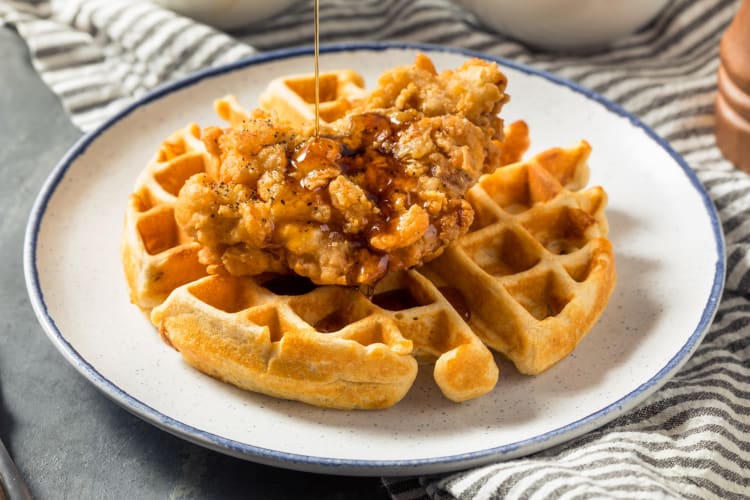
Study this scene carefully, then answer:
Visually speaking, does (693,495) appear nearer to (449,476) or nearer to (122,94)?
(449,476)

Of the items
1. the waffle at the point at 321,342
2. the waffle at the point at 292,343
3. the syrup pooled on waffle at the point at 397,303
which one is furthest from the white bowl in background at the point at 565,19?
the waffle at the point at 292,343

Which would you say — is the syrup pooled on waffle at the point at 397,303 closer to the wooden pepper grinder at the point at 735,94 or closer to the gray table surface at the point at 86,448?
the gray table surface at the point at 86,448

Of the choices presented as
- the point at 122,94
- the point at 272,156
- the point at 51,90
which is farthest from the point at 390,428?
the point at 51,90

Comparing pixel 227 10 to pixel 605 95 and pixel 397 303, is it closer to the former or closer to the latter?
pixel 605 95

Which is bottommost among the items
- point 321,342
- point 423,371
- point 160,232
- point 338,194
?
point 423,371

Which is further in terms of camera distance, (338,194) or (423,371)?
(423,371)

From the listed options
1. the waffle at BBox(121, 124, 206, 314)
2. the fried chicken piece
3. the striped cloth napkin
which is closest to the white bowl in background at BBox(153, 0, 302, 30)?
the striped cloth napkin

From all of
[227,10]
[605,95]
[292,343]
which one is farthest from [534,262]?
[227,10]
